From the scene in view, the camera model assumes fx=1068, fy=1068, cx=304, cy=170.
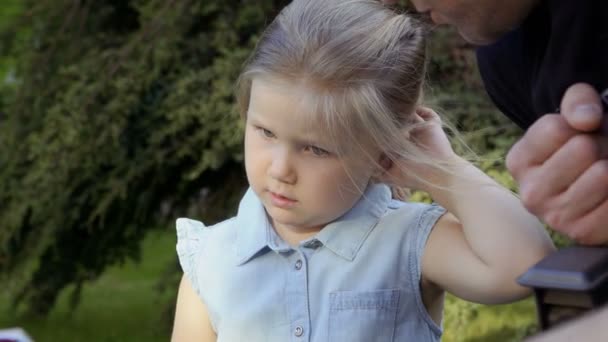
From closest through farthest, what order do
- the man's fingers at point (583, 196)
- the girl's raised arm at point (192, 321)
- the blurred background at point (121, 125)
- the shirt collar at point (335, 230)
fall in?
the man's fingers at point (583, 196)
the shirt collar at point (335, 230)
the girl's raised arm at point (192, 321)
the blurred background at point (121, 125)

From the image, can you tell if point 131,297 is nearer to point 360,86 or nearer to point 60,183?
point 60,183

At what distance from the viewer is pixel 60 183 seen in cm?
491

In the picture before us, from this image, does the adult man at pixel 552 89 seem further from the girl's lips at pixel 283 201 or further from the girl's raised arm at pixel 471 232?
the girl's lips at pixel 283 201

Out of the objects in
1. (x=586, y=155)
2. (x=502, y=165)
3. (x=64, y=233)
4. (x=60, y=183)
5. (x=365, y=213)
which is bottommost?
(x=64, y=233)

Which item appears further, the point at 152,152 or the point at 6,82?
the point at 6,82

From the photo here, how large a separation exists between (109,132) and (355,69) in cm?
280

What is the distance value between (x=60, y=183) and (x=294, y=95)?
297cm

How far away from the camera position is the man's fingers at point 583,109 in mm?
1635

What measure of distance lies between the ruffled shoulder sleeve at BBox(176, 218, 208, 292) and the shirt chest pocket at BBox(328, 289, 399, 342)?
0.38 metres

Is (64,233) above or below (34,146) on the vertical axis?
below

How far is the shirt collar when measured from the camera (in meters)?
2.29

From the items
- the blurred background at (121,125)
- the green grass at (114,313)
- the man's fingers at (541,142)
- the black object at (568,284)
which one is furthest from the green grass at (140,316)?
the black object at (568,284)

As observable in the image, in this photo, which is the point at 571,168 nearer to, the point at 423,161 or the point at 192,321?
the point at 423,161

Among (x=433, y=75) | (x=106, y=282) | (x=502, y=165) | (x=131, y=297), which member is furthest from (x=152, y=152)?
(x=106, y=282)
